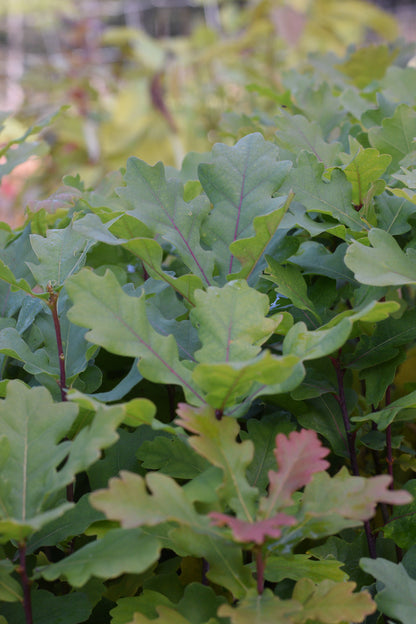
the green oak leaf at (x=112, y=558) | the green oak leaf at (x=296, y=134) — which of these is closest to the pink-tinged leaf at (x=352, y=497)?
the green oak leaf at (x=112, y=558)

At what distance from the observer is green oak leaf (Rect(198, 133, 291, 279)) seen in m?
0.54

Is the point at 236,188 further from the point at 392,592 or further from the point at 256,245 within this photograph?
the point at 392,592

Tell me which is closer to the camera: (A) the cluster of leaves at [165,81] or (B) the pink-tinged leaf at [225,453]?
(B) the pink-tinged leaf at [225,453]

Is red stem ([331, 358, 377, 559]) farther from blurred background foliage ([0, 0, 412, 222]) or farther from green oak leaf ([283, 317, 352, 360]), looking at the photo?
blurred background foliage ([0, 0, 412, 222])

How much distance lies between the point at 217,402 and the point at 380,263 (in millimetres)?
167

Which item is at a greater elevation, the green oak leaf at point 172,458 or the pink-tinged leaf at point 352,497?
the pink-tinged leaf at point 352,497

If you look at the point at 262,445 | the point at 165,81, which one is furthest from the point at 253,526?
the point at 165,81

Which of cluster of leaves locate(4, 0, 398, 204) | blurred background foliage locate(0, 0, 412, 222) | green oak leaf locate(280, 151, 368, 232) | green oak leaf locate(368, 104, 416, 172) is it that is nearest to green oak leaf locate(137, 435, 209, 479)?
green oak leaf locate(280, 151, 368, 232)

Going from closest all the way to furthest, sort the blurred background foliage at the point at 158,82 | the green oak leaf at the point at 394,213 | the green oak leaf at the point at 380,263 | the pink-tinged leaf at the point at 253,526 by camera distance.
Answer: the pink-tinged leaf at the point at 253,526
the green oak leaf at the point at 380,263
the green oak leaf at the point at 394,213
the blurred background foliage at the point at 158,82

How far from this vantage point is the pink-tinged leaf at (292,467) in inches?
14.6

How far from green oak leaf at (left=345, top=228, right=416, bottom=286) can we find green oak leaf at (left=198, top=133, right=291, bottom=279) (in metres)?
0.11

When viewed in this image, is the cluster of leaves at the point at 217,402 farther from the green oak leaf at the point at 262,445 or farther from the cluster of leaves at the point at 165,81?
the cluster of leaves at the point at 165,81

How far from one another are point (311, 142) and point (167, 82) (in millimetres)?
2422

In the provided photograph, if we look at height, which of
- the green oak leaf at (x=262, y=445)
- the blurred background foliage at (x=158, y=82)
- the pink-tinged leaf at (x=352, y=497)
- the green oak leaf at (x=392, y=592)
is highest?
the pink-tinged leaf at (x=352, y=497)
